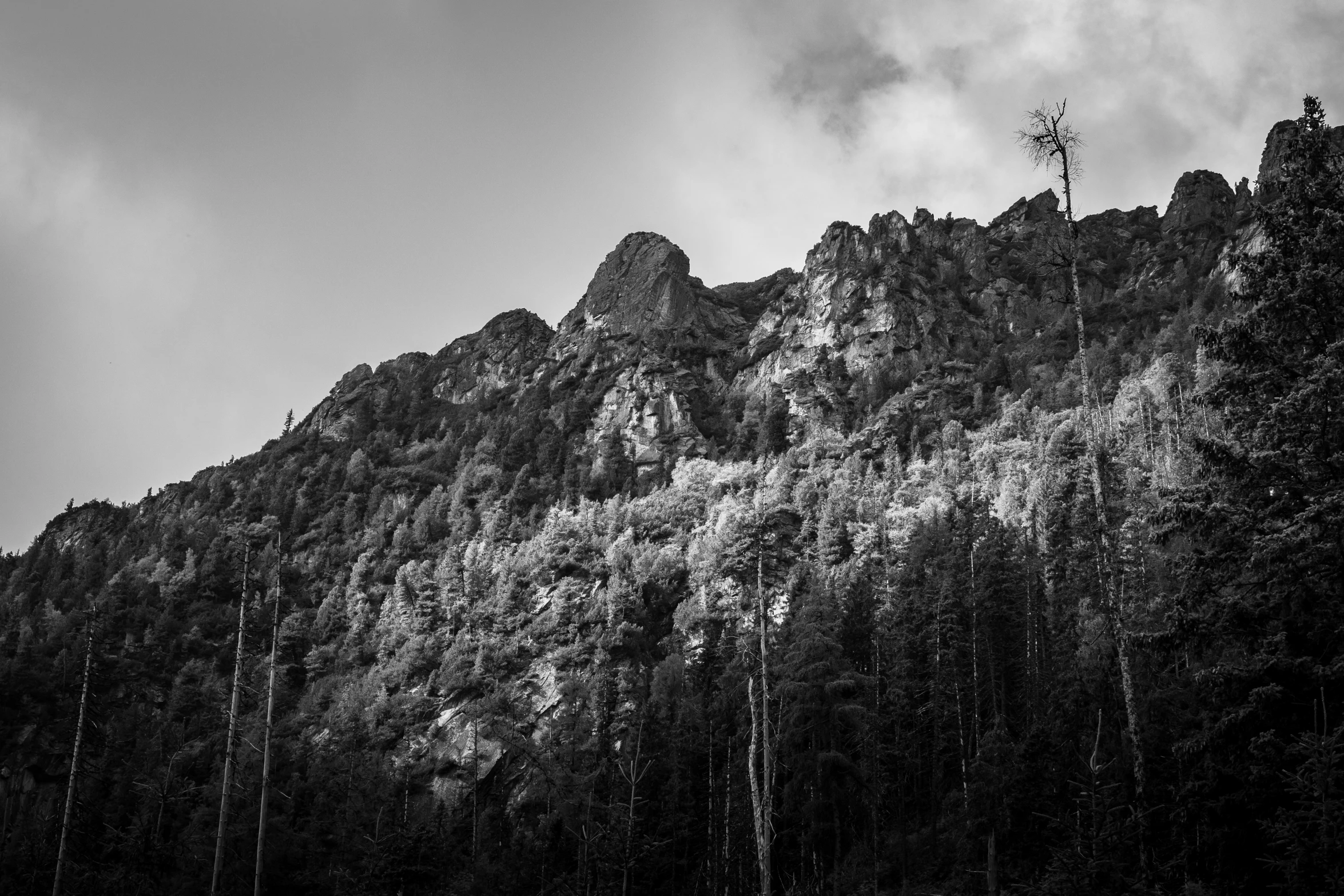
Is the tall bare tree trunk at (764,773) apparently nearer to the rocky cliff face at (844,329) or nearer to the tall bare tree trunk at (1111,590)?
the tall bare tree trunk at (1111,590)

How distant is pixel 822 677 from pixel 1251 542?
19.6m

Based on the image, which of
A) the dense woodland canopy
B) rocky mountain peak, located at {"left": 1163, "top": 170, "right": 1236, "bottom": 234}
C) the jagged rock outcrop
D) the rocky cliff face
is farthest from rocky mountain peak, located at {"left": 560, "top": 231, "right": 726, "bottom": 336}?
rocky mountain peak, located at {"left": 1163, "top": 170, "right": 1236, "bottom": 234}

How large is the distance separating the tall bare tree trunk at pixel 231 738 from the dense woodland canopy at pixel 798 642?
2.36 feet

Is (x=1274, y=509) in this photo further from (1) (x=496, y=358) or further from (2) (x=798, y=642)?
(1) (x=496, y=358)

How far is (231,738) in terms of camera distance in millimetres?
27203

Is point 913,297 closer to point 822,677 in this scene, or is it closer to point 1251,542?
point 822,677

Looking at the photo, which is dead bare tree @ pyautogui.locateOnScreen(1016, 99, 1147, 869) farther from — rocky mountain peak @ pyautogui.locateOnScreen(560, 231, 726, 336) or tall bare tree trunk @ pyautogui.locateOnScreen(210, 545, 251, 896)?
rocky mountain peak @ pyautogui.locateOnScreen(560, 231, 726, 336)

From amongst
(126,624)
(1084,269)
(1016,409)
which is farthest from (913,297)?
(126,624)

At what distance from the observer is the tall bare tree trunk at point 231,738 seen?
2530cm

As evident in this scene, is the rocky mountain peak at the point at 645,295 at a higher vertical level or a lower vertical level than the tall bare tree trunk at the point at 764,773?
higher

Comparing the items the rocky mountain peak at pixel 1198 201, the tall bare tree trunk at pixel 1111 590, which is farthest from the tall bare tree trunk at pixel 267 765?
the rocky mountain peak at pixel 1198 201

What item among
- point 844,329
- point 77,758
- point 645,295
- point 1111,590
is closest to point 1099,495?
point 1111,590

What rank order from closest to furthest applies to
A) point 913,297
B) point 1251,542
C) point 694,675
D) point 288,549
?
point 1251,542
point 694,675
point 288,549
point 913,297

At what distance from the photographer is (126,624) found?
9494 cm
